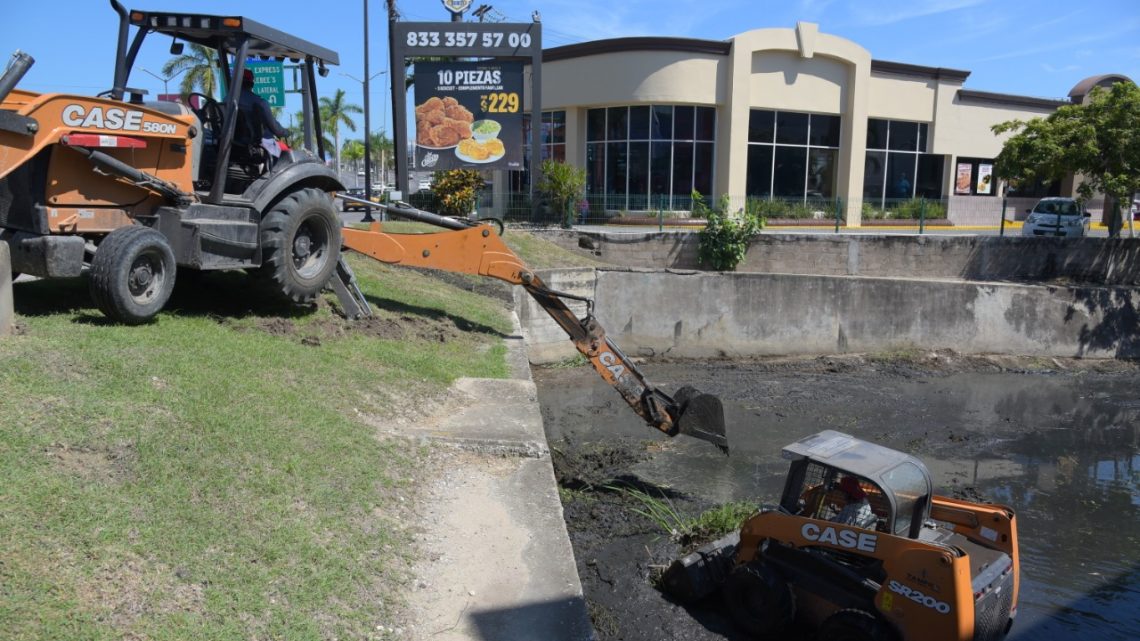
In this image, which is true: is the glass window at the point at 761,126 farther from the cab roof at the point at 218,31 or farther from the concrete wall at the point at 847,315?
the cab roof at the point at 218,31

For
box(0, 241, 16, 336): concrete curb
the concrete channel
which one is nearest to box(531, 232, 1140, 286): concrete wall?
the concrete channel

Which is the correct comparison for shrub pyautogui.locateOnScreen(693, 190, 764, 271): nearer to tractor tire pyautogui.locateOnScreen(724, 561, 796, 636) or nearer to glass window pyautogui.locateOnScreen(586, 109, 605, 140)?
glass window pyautogui.locateOnScreen(586, 109, 605, 140)

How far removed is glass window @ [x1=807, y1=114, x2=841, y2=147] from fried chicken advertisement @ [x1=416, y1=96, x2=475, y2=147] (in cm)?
1374

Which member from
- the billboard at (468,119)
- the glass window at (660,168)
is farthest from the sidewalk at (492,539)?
the glass window at (660,168)

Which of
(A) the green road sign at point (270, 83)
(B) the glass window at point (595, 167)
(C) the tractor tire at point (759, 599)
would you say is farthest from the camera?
(B) the glass window at point (595, 167)

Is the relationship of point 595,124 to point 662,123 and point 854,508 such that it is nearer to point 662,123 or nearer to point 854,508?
point 662,123

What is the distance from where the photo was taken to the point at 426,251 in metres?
10.7

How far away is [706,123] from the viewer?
2834 centimetres

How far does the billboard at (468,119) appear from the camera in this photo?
22641 millimetres

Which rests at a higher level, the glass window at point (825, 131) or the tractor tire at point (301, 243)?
the glass window at point (825, 131)

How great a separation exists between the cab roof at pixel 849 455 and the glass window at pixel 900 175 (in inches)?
1125

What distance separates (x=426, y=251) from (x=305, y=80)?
2512mm

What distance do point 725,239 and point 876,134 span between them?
16.0 m

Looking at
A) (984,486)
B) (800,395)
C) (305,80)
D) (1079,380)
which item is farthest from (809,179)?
(305,80)
